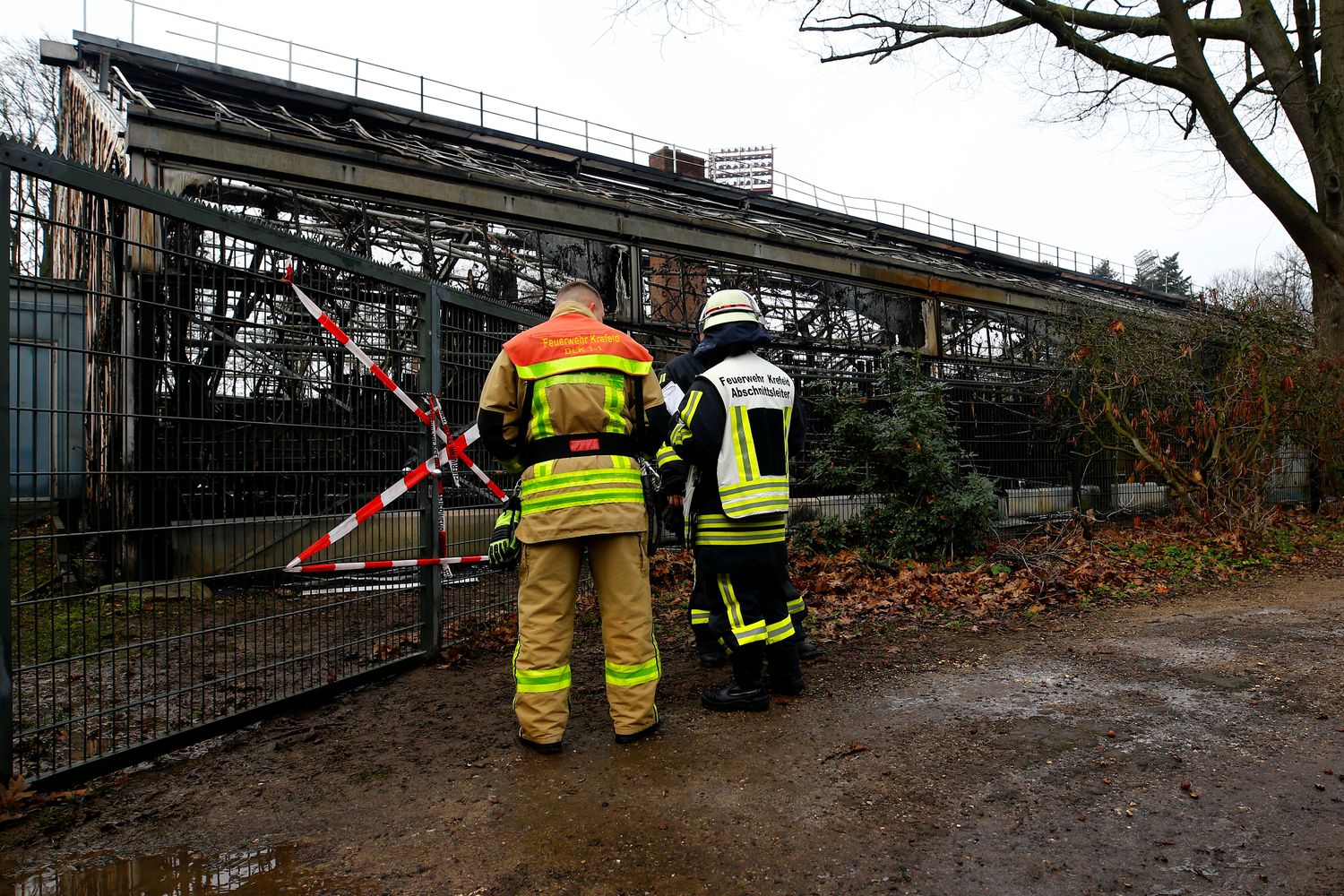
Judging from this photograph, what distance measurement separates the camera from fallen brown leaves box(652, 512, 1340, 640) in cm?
612

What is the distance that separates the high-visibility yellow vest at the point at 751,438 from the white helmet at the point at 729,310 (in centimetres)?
19

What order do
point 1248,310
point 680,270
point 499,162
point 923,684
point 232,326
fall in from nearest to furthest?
point 232,326, point 923,684, point 1248,310, point 680,270, point 499,162

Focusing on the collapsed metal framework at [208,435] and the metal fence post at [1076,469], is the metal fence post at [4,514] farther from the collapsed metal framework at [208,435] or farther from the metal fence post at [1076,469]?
the metal fence post at [1076,469]

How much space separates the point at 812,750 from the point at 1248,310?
9.84 metres

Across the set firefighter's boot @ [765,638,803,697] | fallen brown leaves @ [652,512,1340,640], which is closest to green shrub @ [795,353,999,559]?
fallen brown leaves @ [652,512,1340,640]

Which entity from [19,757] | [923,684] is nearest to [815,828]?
[923,684]

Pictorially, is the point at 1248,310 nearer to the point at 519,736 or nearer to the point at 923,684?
the point at 923,684

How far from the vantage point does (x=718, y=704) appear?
12.8 feet

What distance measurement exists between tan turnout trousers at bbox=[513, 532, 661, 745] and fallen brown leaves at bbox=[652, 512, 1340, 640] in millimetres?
2230

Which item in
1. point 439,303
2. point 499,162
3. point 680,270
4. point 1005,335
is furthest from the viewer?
point 1005,335

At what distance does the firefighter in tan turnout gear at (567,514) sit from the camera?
11.4 feet

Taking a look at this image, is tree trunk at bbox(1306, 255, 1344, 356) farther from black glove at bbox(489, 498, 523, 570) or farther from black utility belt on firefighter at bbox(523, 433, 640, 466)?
black glove at bbox(489, 498, 523, 570)

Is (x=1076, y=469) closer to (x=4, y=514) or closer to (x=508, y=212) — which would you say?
(x=508, y=212)

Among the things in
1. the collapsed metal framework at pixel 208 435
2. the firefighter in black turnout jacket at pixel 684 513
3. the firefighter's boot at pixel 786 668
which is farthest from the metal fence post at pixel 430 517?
the firefighter's boot at pixel 786 668
